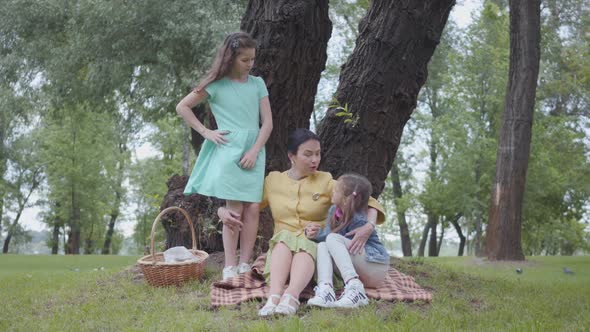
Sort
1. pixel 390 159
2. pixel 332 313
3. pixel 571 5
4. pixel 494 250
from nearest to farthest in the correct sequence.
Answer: pixel 332 313, pixel 390 159, pixel 494 250, pixel 571 5

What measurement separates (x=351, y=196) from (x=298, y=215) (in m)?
0.51

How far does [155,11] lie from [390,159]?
920 centimetres

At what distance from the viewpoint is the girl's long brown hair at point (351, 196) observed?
4332 mm

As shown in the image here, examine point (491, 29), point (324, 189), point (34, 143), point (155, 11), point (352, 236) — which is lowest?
point (352, 236)

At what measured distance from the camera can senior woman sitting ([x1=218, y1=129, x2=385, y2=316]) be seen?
411 centimetres

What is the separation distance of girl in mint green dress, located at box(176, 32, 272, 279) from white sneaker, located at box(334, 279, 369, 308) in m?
1.09

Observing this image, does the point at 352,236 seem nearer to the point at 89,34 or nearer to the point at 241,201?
the point at 241,201

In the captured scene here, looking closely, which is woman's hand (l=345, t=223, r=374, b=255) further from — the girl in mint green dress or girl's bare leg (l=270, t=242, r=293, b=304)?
the girl in mint green dress

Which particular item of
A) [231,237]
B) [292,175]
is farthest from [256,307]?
[292,175]

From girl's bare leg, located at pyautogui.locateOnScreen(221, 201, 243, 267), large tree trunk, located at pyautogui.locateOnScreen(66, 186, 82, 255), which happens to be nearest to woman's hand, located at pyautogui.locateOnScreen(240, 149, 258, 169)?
girl's bare leg, located at pyautogui.locateOnScreen(221, 201, 243, 267)

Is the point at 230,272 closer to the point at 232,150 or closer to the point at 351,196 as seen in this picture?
the point at 232,150

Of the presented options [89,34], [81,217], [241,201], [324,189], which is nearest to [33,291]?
[241,201]

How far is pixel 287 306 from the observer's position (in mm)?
3844

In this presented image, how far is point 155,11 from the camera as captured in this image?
45.2 feet
